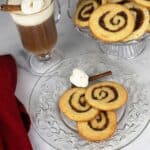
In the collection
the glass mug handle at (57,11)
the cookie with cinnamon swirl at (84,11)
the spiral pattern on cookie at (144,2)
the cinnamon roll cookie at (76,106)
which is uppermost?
the spiral pattern on cookie at (144,2)

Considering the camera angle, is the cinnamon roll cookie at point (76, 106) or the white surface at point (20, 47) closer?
the cinnamon roll cookie at point (76, 106)

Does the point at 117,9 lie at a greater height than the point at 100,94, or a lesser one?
greater

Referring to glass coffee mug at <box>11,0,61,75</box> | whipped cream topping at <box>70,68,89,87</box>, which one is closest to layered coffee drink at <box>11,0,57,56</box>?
glass coffee mug at <box>11,0,61,75</box>

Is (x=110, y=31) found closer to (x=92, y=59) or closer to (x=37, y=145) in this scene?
(x=92, y=59)

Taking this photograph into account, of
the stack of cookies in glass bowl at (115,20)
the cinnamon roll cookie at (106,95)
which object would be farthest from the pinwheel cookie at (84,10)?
the cinnamon roll cookie at (106,95)

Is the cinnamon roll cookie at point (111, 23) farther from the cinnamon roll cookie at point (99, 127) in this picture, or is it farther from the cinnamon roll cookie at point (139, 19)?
the cinnamon roll cookie at point (99, 127)

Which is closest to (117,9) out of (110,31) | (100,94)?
(110,31)

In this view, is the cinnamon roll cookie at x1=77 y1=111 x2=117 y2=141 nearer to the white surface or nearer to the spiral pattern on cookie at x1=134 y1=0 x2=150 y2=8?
the white surface
